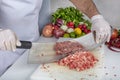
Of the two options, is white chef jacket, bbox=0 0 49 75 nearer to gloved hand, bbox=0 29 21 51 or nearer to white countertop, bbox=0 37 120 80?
white countertop, bbox=0 37 120 80

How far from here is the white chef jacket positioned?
47.1 inches

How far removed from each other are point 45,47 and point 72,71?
178mm

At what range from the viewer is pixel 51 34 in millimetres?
1534

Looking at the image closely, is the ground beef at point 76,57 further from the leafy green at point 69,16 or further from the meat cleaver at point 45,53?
the leafy green at point 69,16

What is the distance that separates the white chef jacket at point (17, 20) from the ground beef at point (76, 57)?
0.59 ft

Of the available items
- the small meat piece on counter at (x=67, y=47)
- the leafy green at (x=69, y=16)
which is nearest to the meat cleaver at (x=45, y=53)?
the small meat piece on counter at (x=67, y=47)

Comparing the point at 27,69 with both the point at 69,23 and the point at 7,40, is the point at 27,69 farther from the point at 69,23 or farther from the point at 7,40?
the point at 69,23

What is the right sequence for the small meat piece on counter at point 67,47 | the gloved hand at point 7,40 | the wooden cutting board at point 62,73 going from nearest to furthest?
the gloved hand at point 7,40 → the wooden cutting board at point 62,73 → the small meat piece on counter at point 67,47

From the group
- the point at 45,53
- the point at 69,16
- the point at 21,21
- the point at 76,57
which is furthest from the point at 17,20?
the point at 69,16

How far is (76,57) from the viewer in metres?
1.15

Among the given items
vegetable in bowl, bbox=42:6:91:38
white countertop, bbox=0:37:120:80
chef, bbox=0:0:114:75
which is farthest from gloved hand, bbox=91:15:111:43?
vegetable in bowl, bbox=42:6:91:38

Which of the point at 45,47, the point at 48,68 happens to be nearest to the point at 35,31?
the point at 45,47

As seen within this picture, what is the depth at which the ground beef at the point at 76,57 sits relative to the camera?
1120mm

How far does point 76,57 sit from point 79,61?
0.08 feet
